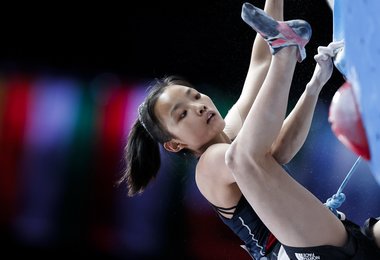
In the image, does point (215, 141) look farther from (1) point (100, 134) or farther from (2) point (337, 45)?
(1) point (100, 134)

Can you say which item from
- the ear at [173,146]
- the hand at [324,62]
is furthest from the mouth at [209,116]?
the hand at [324,62]

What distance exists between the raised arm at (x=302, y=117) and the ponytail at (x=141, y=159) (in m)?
0.36

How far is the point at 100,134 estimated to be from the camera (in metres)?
2.43

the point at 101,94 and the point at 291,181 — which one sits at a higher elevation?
the point at 291,181

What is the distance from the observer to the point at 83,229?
2346mm

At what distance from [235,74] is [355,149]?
1.45m

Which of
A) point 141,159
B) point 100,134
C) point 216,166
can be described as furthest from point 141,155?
point 100,134

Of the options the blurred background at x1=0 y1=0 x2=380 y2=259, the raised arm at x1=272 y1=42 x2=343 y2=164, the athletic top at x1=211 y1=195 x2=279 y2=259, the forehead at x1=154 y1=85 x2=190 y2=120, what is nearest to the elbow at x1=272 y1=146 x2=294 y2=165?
the raised arm at x1=272 y1=42 x2=343 y2=164

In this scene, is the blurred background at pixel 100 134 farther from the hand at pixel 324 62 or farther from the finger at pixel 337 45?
the finger at pixel 337 45

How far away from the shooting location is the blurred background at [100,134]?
2.30m

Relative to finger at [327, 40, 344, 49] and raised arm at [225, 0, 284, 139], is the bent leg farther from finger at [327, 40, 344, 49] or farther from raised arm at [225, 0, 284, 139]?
raised arm at [225, 0, 284, 139]

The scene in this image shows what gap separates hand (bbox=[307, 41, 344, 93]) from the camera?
125 centimetres

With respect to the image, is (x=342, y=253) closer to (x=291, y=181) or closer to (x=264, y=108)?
(x=291, y=181)

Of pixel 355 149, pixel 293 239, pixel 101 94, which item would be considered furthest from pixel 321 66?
pixel 101 94
